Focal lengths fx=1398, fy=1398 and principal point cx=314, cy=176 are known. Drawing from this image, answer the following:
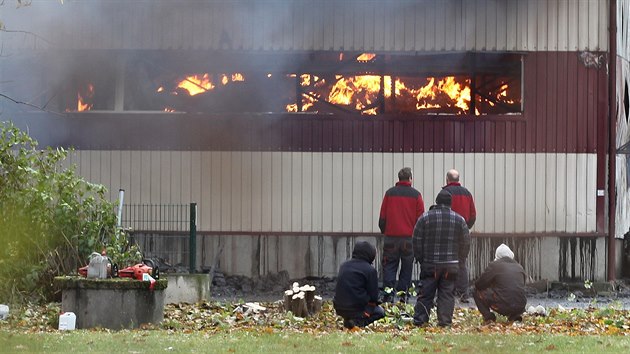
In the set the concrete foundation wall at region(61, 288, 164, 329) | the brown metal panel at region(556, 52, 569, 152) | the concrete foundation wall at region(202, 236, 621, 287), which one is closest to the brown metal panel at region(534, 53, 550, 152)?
the brown metal panel at region(556, 52, 569, 152)

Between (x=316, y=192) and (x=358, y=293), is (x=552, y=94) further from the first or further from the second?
(x=358, y=293)

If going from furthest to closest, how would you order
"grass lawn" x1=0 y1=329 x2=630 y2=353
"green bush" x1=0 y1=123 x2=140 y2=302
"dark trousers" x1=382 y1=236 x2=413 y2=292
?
"dark trousers" x1=382 y1=236 x2=413 y2=292, "green bush" x1=0 y1=123 x2=140 y2=302, "grass lawn" x1=0 y1=329 x2=630 y2=353

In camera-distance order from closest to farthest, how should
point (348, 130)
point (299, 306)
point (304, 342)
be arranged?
1. point (304, 342)
2. point (299, 306)
3. point (348, 130)

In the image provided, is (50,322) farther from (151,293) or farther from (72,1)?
(72,1)

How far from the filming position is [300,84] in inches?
836

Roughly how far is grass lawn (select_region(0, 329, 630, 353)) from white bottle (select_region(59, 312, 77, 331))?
0.87 meters

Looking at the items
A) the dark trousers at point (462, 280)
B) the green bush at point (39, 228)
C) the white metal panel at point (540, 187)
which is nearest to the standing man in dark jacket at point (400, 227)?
the dark trousers at point (462, 280)

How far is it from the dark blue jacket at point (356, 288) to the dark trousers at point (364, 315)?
0.01 m

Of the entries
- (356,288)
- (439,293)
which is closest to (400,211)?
(439,293)

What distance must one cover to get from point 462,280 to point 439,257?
7.20 ft

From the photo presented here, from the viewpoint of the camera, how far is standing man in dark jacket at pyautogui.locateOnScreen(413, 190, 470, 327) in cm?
1538

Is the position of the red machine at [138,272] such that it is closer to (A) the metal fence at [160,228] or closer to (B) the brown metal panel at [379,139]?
(A) the metal fence at [160,228]

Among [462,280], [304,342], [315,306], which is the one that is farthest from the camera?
[462,280]

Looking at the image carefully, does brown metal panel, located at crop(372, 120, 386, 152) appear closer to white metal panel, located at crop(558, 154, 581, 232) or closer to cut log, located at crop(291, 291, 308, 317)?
white metal panel, located at crop(558, 154, 581, 232)
